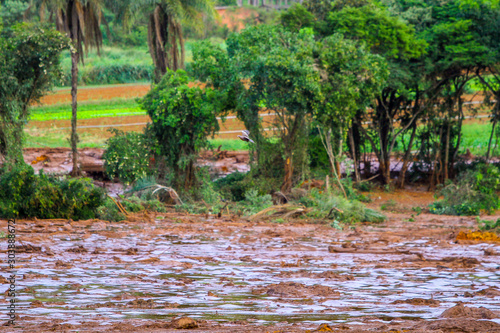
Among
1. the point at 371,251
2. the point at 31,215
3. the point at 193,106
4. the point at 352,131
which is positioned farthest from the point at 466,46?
the point at 31,215

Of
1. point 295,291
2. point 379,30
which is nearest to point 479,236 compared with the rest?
point 295,291

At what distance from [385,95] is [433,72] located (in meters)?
2.12

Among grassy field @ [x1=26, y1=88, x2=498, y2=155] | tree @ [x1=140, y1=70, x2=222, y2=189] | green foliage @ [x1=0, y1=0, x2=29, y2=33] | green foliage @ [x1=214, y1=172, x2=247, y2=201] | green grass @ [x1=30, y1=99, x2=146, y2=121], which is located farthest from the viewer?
green foliage @ [x1=0, y1=0, x2=29, y2=33]

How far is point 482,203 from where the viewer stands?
17.5m

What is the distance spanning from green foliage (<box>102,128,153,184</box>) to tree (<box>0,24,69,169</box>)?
105 inches

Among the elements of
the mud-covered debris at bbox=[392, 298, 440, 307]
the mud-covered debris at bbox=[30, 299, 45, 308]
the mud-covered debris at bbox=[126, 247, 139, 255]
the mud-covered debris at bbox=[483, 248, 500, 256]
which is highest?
the mud-covered debris at bbox=[30, 299, 45, 308]

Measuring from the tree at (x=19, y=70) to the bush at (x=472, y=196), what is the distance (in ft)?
38.5

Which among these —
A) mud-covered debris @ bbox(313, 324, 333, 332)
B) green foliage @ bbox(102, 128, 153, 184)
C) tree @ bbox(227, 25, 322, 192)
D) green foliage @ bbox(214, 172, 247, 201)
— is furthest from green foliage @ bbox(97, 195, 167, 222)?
mud-covered debris @ bbox(313, 324, 333, 332)

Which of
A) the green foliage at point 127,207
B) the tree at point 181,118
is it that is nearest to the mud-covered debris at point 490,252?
the green foliage at point 127,207

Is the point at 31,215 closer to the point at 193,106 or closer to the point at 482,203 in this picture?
the point at 193,106

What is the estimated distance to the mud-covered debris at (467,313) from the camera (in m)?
6.24

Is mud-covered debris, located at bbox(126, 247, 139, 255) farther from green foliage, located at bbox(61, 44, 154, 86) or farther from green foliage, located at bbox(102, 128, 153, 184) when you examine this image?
green foliage, located at bbox(61, 44, 154, 86)

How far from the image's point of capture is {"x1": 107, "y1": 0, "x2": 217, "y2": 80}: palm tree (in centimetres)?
2248

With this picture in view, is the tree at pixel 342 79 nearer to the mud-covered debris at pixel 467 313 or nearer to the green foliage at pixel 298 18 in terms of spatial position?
the green foliage at pixel 298 18
